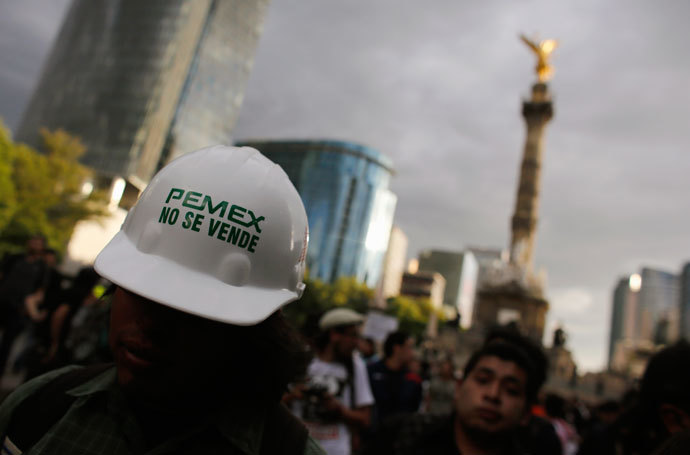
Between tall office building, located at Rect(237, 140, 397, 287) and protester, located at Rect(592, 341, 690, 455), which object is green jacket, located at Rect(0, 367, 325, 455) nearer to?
protester, located at Rect(592, 341, 690, 455)

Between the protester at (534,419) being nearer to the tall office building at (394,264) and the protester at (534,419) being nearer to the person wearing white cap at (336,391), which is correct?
the person wearing white cap at (336,391)

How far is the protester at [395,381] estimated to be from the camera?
478cm

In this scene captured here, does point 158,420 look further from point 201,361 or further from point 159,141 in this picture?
point 159,141

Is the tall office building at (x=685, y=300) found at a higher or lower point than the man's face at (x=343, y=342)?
higher

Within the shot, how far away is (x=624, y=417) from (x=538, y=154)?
36.5 metres

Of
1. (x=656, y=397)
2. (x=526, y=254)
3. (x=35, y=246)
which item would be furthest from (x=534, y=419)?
(x=526, y=254)

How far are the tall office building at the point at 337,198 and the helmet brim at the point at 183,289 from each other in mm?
78697

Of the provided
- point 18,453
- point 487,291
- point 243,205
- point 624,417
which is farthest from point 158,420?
point 487,291

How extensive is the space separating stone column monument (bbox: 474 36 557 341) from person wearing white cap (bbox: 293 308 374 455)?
23.9 metres

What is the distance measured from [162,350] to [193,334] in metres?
0.08

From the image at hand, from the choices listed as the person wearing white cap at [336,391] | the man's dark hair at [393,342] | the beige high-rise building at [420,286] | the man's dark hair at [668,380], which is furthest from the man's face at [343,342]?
the beige high-rise building at [420,286]

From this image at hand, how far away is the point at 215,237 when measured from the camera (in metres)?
1.22

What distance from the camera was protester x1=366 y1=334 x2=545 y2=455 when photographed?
7.47 ft

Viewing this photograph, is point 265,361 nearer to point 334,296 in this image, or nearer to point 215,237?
point 215,237
